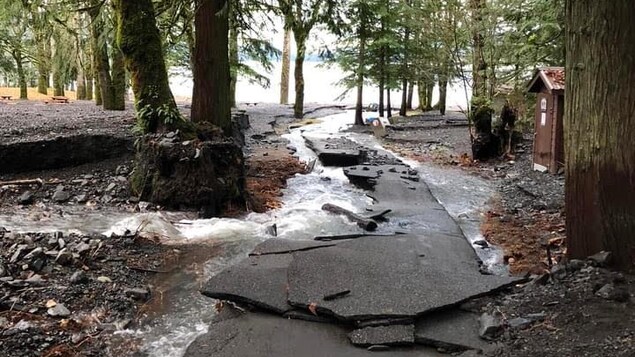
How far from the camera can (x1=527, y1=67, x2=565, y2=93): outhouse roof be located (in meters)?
10.7

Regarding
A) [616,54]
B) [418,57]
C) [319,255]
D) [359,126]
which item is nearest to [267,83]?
[359,126]

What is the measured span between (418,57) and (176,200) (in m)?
16.7

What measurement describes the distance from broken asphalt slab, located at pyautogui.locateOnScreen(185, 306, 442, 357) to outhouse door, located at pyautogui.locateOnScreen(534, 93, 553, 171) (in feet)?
28.4

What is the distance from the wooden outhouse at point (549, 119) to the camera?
10852 mm

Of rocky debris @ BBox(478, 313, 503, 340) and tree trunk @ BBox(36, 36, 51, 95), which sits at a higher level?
tree trunk @ BBox(36, 36, 51, 95)

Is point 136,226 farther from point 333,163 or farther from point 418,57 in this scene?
point 418,57

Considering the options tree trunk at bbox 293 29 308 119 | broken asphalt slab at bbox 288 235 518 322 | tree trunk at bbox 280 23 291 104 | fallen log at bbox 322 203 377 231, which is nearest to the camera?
broken asphalt slab at bbox 288 235 518 322

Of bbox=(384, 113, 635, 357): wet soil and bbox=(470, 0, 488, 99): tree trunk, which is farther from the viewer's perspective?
bbox=(470, 0, 488, 99): tree trunk

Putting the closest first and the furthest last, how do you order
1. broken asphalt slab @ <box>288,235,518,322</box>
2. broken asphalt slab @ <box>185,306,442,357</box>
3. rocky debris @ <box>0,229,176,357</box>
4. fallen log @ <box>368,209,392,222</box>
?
broken asphalt slab @ <box>185,306,442,357</box>
rocky debris @ <box>0,229,176,357</box>
broken asphalt slab @ <box>288,235,518,322</box>
fallen log @ <box>368,209,392,222</box>

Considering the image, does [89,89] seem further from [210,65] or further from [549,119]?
[549,119]

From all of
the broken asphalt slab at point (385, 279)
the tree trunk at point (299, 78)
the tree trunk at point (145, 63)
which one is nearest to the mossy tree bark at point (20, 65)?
the tree trunk at point (145, 63)

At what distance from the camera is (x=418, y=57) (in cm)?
2259

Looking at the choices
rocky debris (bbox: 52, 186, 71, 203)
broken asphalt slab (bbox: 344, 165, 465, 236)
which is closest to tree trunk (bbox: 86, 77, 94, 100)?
broken asphalt slab (bbox: 344, 165, 465, 236)

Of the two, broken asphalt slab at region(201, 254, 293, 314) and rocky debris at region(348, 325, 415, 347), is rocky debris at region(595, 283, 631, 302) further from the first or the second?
broken asphalt slab at region(201, 254, 293, 314)
